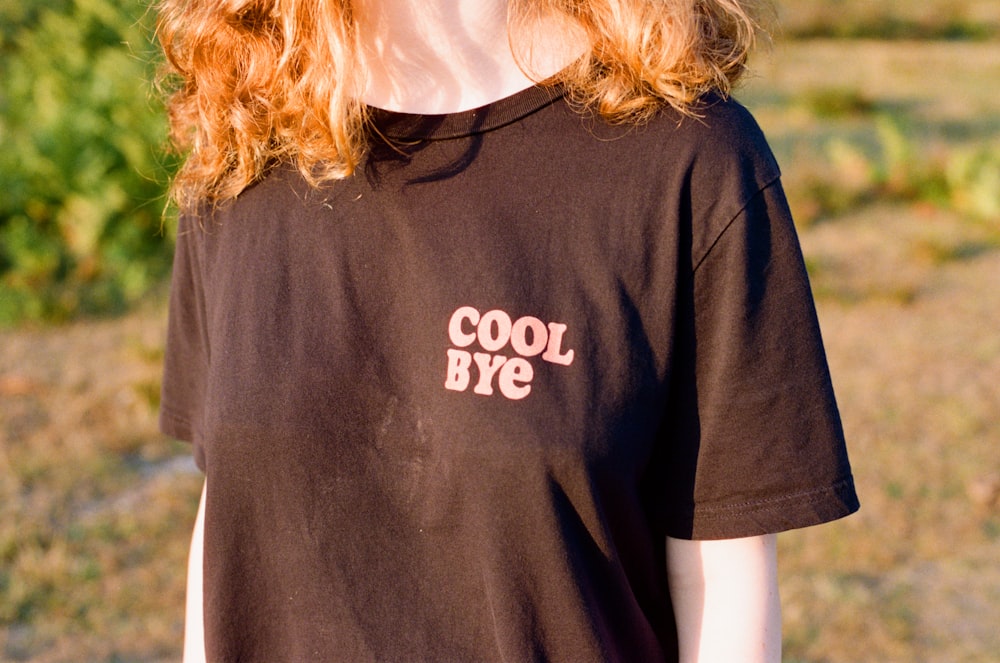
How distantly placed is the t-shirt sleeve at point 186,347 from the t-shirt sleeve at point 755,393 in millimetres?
703

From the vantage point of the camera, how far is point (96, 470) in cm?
424

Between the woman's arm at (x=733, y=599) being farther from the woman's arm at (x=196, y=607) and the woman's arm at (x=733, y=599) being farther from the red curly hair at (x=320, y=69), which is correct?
the woman's arm at (x=196, y=607)

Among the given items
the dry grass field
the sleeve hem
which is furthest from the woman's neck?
the dry grass field

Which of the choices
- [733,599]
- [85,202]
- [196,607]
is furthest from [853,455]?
[85,202]

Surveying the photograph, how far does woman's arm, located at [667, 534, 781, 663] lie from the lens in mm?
1242

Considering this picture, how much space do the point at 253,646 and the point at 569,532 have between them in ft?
1.55

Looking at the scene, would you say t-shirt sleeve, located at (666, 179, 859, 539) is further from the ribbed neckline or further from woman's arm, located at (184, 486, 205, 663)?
woman's arm, located at (184, 486, 205, 663)

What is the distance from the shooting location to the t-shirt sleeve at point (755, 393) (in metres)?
1.18

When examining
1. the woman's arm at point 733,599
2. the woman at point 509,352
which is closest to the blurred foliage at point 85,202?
the woman at point 509,352

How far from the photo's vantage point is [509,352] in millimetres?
1218

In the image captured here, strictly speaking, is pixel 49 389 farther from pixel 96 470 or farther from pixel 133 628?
pixel 133 628

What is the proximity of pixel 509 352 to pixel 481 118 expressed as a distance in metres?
0.29

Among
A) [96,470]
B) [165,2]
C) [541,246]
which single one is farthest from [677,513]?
[96,470]

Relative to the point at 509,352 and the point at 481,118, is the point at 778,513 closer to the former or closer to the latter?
the point at 509,352
